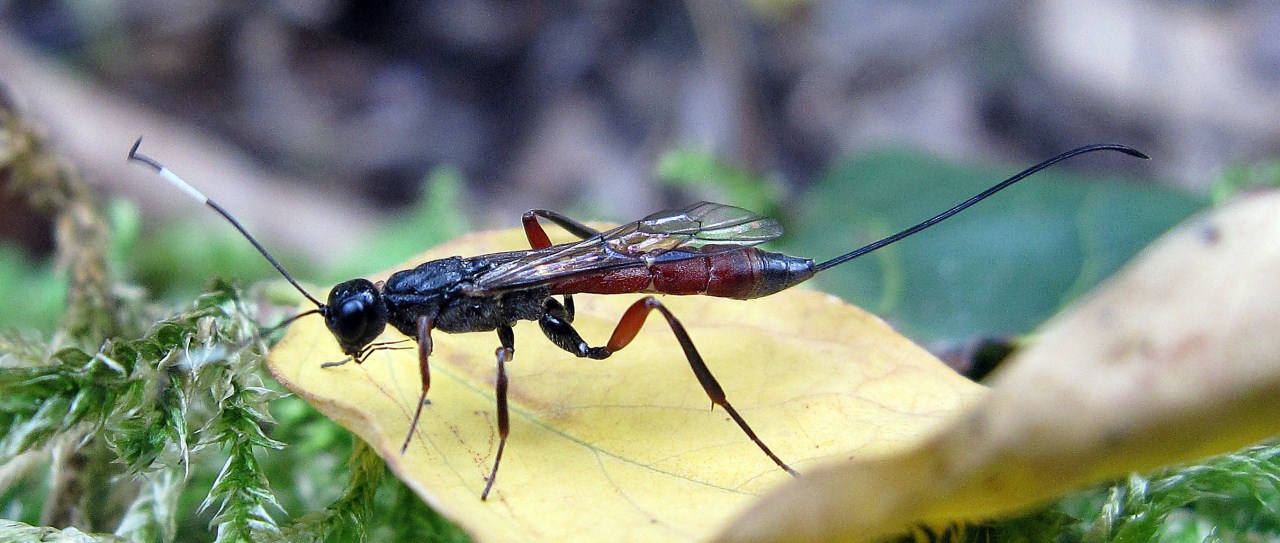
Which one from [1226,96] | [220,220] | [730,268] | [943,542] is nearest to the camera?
[943,542]

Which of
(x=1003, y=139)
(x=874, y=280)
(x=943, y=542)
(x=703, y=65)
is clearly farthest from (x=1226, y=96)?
(x=943, y=542)

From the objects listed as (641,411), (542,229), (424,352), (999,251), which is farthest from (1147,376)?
(999,251)

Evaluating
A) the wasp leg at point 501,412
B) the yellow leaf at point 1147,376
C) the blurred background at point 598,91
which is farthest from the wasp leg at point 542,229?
the blurred background at point 598,91

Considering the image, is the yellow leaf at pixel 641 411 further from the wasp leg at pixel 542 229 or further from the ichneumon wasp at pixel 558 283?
the wasp leg at pixel 542 229

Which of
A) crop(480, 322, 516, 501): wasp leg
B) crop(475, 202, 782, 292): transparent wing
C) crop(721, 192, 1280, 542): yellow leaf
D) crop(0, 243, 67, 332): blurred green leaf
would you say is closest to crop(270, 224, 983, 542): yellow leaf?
crop(480, 322, 516, 501): wasp leg

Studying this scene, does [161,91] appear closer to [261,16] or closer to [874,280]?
[261,16]

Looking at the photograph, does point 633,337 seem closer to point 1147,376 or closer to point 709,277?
point 709,277

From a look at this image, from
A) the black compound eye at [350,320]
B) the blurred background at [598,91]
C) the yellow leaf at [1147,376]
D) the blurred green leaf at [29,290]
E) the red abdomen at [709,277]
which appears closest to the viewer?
the yellow leaf at [1147,376]
